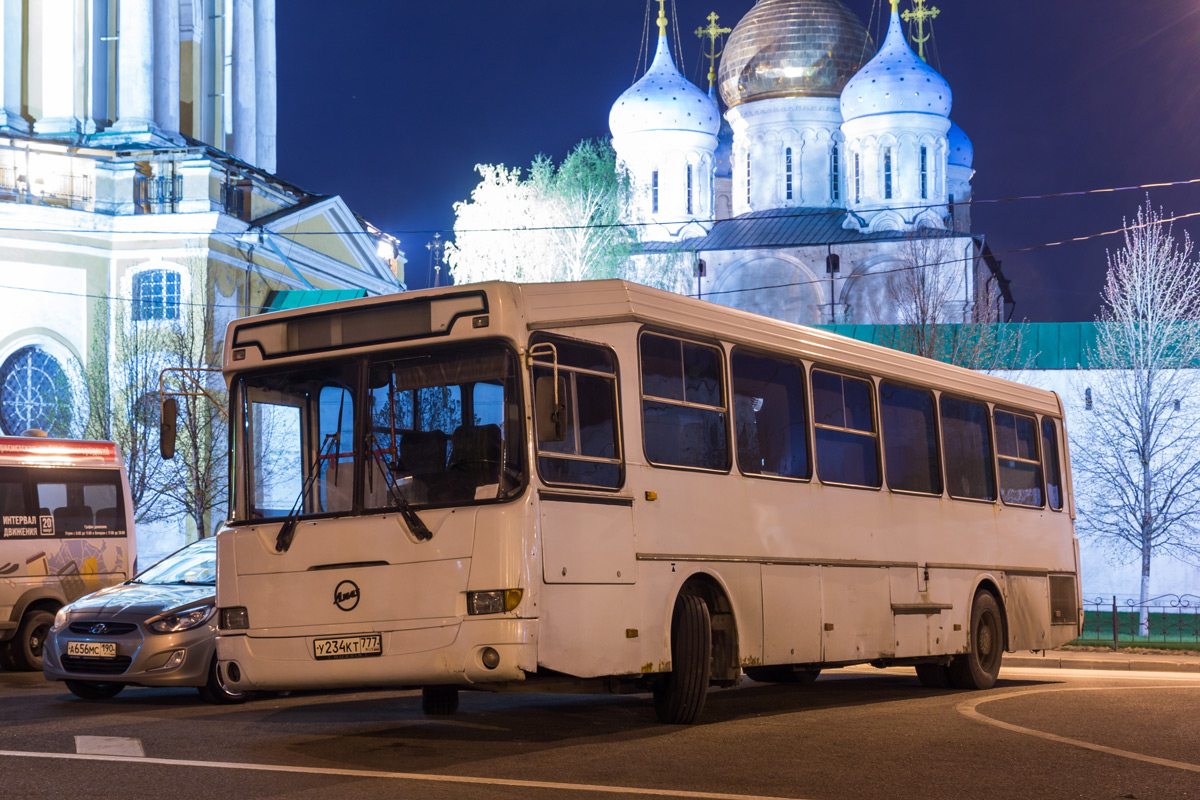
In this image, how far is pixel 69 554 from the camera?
18516mm

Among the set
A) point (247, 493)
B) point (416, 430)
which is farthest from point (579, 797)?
point (247, 493)

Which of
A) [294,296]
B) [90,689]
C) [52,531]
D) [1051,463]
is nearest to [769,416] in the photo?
[1051,463]

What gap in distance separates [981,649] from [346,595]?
7.67m

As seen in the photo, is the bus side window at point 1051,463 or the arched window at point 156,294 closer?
the bus side window at point 1051,463

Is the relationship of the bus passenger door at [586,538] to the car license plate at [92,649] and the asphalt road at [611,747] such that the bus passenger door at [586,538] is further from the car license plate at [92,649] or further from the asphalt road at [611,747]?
the car license plate at [92,649]

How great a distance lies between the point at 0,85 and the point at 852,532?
43280 millimetres

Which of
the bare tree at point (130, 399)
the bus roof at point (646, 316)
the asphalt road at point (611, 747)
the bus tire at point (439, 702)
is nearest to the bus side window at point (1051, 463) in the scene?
the asphalt road at point (611, 747)

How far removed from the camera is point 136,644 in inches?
523

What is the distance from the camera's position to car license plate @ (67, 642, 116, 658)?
43.7 ft

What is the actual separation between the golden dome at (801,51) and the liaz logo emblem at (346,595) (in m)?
63.7

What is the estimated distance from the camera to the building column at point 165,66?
171 feet

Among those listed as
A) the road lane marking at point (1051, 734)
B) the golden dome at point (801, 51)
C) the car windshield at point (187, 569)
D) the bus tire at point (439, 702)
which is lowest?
the road lane marking at point (1051, 734)

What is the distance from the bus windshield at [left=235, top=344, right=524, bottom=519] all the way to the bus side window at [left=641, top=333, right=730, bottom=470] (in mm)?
1271

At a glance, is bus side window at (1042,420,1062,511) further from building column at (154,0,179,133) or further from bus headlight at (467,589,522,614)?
building column at (154,0,179,133)
